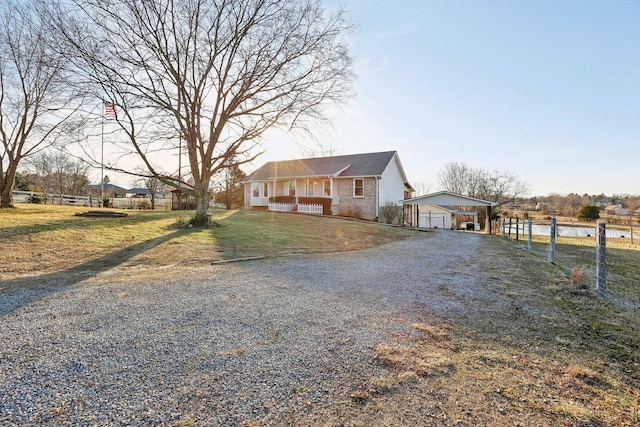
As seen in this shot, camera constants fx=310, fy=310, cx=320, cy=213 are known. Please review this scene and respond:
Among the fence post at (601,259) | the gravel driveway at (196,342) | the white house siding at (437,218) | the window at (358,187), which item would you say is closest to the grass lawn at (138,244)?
the gravel driveway at (196,342)

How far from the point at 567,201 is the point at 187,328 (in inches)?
2720

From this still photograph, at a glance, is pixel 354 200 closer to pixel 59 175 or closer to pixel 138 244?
pixel 138 244

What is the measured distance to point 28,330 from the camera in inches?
125

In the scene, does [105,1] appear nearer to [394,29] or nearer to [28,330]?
[394,29]

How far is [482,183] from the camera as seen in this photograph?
41.4m

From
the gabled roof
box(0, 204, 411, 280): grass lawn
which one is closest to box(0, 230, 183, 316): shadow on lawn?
box(0, 204, 411, 280): grass lawn

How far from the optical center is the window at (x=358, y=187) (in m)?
23.0

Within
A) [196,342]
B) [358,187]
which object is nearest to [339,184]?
[358,187]

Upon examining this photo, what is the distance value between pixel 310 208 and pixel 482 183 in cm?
2895

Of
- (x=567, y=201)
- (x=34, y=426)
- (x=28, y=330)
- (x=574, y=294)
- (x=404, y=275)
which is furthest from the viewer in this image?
(x=567, y=201)

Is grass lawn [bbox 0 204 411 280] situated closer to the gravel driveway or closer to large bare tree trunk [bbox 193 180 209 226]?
large bare tree trunk [bbox 193 180 209 226]

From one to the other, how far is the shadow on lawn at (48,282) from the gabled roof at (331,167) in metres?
17.6

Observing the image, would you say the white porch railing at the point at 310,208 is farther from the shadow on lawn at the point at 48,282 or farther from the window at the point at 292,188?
the shadow on lawn at the point at 48,282

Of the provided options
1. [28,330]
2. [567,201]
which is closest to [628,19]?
[28,330]
